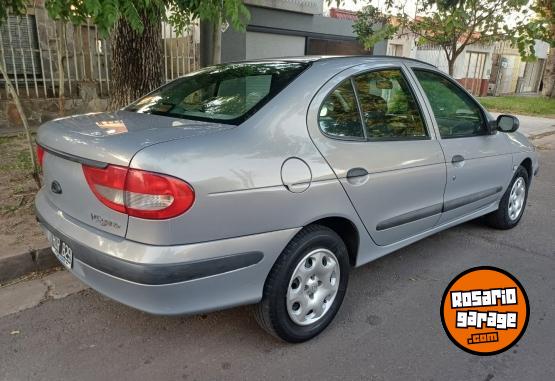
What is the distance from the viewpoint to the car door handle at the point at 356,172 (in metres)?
2.55

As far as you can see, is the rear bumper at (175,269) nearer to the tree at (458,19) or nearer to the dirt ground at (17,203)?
the dirt ground at (17,203)

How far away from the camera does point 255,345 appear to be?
2.57 m

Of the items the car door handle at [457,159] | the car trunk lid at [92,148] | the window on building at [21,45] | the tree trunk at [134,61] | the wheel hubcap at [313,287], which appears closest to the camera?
the car trunk lid at [92,148]

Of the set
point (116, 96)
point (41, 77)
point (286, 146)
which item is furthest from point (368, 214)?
point (41, 77)

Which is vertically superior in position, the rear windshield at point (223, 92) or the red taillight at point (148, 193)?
the rear windshield at point (223, 92)

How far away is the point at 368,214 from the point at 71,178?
5.44 ft

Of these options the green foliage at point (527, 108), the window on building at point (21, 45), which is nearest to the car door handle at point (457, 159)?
the window on building at point (21, 45)

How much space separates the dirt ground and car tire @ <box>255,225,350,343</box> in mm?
2018

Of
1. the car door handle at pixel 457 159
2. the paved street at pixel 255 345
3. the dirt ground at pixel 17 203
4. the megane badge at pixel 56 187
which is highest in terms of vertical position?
the car door handle at pixel 457 159

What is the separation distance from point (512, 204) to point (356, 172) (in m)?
2.60

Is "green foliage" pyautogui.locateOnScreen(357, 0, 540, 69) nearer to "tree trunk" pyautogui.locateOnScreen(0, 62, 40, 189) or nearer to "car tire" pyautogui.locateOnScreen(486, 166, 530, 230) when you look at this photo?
"car tire" pyautogui.locateOnScreen(486, 166, 530, 230)

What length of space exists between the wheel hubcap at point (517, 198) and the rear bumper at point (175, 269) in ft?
9.78

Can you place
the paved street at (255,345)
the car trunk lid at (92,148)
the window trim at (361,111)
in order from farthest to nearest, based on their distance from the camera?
the window trim at (361,111) < the paved street at (255,345) < the car trunk lid at (92,148)

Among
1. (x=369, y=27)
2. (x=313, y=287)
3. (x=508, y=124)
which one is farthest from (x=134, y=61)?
(x=369, y=27)
